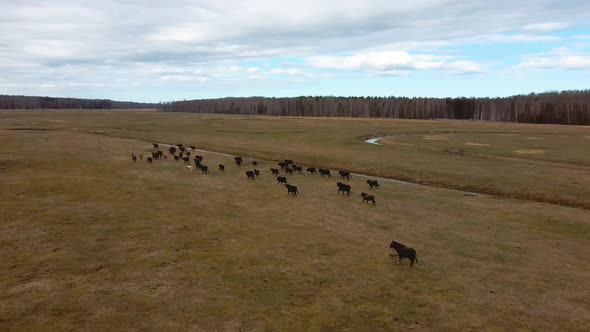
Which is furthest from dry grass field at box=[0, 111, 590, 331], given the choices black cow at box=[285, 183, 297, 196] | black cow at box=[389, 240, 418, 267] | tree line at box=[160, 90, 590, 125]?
tree line at box=[160, 90, 590, 125]

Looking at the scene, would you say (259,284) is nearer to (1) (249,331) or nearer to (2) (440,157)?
(1) (249,331)

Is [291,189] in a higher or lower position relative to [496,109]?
lower

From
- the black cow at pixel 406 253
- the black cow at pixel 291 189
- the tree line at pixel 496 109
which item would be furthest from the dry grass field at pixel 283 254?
the tree line at pixel 496 109

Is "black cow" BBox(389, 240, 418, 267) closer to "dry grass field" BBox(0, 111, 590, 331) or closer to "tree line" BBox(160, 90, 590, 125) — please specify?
"dry grass field" BBox(0, 111, 590, 331)

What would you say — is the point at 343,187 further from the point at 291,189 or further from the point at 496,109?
the point at 496,109

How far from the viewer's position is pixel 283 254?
15445mm

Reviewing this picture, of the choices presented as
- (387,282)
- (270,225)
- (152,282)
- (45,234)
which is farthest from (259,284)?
(45,234)

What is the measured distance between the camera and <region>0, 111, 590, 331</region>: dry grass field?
433 inches

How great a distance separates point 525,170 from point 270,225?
1133 inches

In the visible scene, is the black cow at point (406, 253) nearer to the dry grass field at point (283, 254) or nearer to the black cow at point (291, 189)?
the dry grass field at point (283, 254)

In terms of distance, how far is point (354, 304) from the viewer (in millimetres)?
11625

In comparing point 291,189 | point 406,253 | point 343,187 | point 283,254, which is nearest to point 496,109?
point 343,187

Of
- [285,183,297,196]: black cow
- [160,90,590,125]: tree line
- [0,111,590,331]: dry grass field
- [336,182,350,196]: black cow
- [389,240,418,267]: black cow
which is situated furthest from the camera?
[160,90,590,125]: tree line

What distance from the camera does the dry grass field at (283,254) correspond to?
11000 mm
